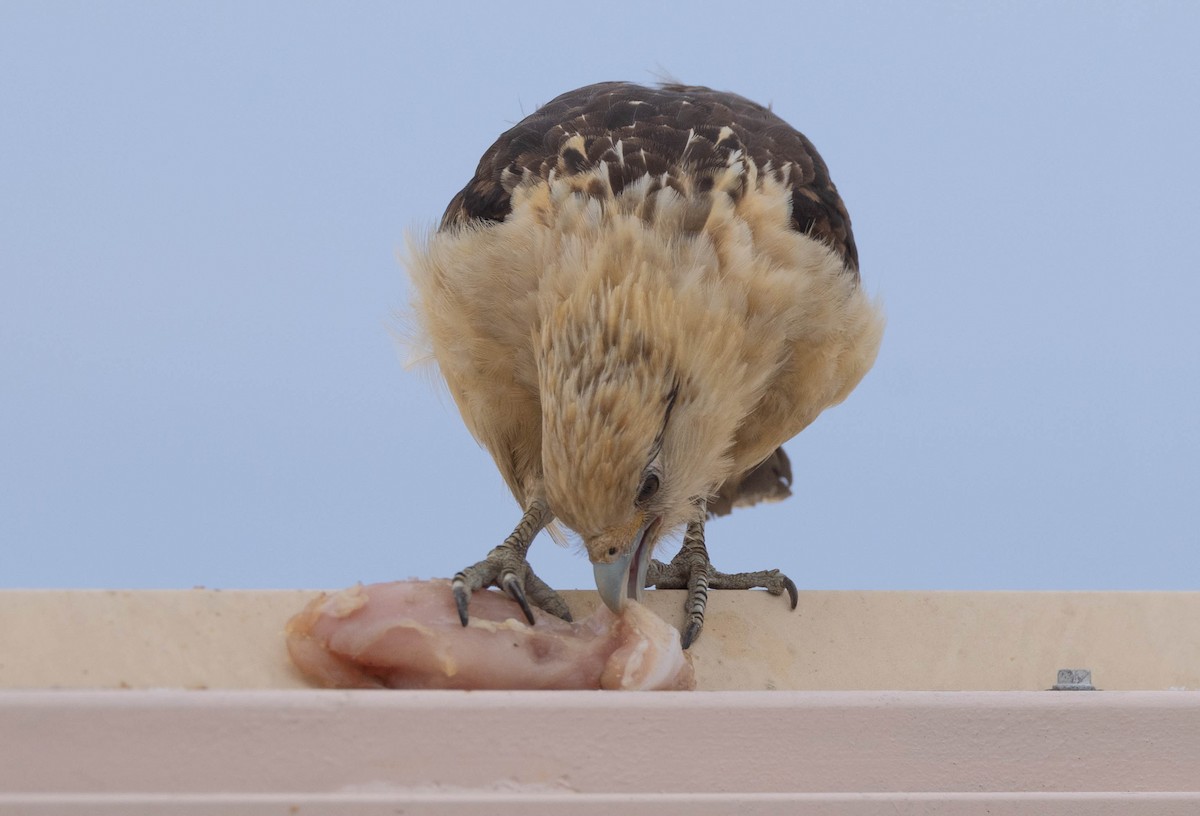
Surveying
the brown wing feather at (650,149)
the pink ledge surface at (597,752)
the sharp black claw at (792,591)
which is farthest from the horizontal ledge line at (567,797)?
the brown wing feather at (650,149)

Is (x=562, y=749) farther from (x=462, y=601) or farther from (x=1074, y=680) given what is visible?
(x=1074, y=680)

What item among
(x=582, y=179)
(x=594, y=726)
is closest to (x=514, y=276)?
(x=582, y=179)

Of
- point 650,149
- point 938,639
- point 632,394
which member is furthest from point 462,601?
point 650,149

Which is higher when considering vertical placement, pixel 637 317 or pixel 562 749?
pixel 637 317

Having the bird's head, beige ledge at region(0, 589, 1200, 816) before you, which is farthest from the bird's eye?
beige ledge at region(0, 589, 1200, 816)

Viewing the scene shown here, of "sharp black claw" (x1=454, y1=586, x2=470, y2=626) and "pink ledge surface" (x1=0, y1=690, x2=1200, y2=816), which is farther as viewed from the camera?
"sharp black claw" (x1=454, y1=586, x2=470, y2=626)

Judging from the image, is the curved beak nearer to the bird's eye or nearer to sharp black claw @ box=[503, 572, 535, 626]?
the bird's eye

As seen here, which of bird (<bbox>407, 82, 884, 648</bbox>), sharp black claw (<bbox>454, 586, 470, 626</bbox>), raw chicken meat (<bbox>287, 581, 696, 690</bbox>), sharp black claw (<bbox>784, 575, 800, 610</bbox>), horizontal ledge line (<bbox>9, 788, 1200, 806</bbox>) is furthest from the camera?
sharp black claw (<bbox>784, 575, 800, 610</bbox>)

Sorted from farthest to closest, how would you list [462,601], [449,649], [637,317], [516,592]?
[516,592]
[637,317]
[462,601]
[449,649]
